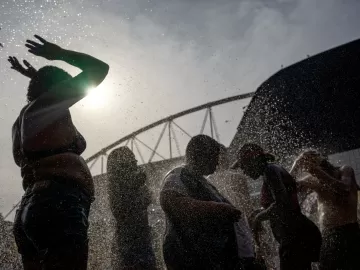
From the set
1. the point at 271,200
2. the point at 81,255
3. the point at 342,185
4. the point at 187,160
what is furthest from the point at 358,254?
the point at 81,255

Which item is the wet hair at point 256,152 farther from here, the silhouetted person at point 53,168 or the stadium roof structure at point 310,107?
the stadium roof structure at point 310,107

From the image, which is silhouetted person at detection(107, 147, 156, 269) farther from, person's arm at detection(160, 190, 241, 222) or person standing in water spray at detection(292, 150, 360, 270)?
person standing in water spray at detection(292, 150, 360, 270)

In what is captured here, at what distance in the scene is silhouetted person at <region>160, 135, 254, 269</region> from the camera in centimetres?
215

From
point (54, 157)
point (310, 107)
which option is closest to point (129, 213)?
point (54, 157)

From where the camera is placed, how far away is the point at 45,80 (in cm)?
188

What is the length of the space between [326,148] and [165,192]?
318 inches

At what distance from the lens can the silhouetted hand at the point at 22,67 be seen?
2150 mm

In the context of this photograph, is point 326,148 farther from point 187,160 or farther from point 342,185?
point 187,160

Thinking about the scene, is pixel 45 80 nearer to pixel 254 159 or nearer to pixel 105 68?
pixel 105 68

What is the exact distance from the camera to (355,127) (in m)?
7.95

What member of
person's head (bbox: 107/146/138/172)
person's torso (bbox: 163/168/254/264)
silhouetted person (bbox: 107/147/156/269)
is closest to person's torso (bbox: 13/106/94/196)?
person's torso (bbox: 163/168/254/264)

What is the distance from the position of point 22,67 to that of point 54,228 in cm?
126

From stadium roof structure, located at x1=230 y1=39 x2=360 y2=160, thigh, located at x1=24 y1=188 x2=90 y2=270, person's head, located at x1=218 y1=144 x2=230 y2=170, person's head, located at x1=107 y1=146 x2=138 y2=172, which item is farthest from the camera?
person's head, located at x1=218 y1=144 x2=230 y2=170

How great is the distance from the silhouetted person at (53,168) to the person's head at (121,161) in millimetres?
2113
